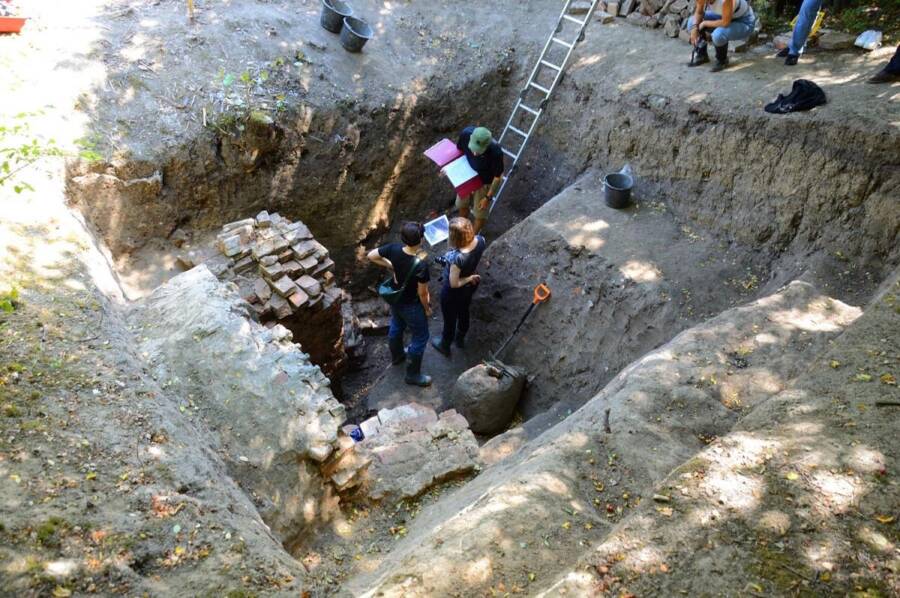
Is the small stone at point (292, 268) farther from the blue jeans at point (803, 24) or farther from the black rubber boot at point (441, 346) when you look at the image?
the blue jeans at point (803, 24)

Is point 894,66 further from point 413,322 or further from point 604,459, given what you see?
point 413,322

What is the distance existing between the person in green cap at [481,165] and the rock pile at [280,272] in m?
2.35

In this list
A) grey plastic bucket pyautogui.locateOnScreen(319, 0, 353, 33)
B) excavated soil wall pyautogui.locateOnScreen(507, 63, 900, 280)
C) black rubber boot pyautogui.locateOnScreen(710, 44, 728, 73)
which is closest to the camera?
excavated soil wall pyautogui.locateOnScreen(507, 63, 900, 280)

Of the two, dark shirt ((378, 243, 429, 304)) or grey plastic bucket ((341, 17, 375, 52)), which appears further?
grey plastic bucket ((341, 17, 375, 52))

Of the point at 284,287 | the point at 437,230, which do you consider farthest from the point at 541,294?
the point at 284,287

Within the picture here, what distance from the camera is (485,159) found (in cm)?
827

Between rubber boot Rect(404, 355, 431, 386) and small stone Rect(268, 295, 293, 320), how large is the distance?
1.66 m

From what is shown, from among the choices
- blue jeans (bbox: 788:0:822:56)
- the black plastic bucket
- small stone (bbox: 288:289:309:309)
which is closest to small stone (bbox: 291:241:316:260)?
small stone (bbox: 288:289:309:309)

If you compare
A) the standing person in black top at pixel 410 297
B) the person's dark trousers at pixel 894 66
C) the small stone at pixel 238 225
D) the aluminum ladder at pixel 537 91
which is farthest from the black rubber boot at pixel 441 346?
the person's dark trousers at pixel 894 66

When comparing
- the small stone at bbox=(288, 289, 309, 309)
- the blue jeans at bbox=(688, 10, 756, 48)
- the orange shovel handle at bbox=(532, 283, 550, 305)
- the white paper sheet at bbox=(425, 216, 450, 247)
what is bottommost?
the small stone at bbox=(288, 289, 309, 309)

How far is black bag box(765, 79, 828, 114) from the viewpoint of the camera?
22.2ft

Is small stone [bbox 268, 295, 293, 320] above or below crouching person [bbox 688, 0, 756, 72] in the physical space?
below

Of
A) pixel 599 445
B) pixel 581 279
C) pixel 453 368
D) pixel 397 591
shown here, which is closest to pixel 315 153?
pixel 453 368

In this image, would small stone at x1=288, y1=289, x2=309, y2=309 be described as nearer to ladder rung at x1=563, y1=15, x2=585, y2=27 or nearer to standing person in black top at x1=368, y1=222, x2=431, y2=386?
standing person in black top at x1=368, y1=222, x2=431, y2=386
